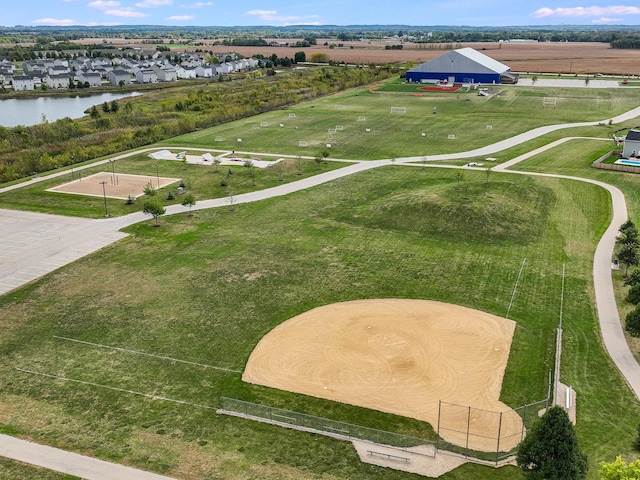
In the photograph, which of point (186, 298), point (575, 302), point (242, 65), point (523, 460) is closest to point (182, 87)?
point (242, 65)

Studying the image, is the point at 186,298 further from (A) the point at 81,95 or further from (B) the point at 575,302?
(A) the point at 81,95

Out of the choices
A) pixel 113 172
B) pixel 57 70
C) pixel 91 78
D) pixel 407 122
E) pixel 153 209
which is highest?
pixel 57 70

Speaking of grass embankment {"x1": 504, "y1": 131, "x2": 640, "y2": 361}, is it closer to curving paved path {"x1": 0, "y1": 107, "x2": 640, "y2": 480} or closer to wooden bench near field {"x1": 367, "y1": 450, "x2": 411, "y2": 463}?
curving paved path {"x1": 0, "y1": 107, "x2": 640, "y2": 480}

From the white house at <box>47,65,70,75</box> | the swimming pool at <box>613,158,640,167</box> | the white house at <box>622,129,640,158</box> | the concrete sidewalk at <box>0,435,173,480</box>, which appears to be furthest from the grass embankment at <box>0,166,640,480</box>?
the white house at <box>47,65,70,75</box>

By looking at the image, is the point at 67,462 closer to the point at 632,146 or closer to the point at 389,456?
the point at 389,456

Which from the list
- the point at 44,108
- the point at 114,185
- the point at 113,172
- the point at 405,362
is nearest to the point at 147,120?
the point at 113,172
